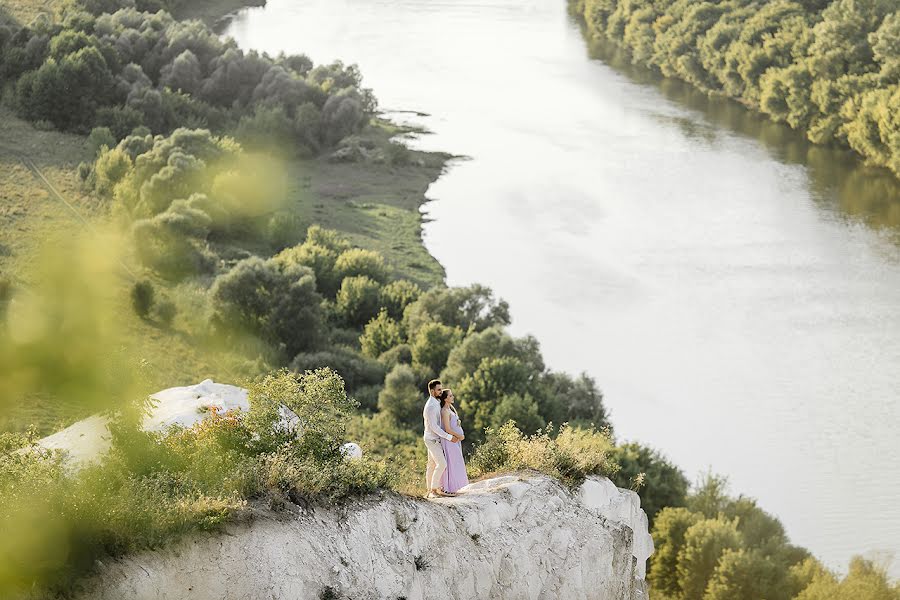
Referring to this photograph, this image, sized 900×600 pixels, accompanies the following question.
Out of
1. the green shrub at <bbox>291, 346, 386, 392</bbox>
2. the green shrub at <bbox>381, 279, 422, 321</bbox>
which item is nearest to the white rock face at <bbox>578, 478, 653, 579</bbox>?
the green shrub at <bbox>291, 346, 386, 392</bbox>

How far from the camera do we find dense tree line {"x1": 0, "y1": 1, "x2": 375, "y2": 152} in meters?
62.2

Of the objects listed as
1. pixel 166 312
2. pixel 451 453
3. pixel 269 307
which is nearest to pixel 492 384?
pixel 269 307

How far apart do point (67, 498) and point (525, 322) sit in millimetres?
34923

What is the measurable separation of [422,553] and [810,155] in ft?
199

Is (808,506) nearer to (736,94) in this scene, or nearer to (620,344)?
(620,344)

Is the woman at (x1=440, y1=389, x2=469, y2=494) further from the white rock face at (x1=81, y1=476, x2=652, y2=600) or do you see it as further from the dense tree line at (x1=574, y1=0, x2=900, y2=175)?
the dense tree line at (x1=574, y1=0, x2=900, y2=175)

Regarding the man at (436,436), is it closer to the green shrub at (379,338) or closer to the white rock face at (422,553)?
the white rock face at (422,553)

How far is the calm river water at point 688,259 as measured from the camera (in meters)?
36.8

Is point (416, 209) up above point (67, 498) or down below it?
below

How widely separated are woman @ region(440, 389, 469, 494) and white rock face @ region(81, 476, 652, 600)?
0.26m

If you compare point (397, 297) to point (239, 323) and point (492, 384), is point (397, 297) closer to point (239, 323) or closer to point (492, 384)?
point (239, 323)

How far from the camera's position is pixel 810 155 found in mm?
70000

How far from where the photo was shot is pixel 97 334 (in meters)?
21.2

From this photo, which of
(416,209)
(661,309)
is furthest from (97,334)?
(416,209)
